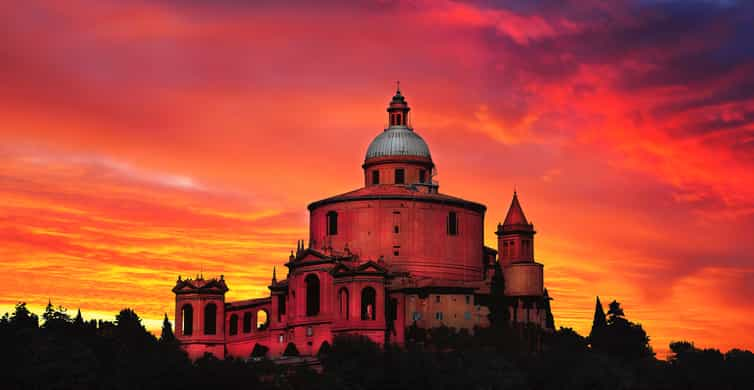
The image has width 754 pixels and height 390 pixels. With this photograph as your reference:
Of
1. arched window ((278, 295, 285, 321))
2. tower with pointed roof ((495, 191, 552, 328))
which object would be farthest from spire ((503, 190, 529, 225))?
arched window ((278, 295, 285, 321))

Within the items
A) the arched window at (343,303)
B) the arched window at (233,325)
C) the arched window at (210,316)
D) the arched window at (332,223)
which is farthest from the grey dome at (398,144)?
the arched window at (210,316)

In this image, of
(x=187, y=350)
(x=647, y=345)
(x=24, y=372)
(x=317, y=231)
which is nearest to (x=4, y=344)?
(x=24, y=372)

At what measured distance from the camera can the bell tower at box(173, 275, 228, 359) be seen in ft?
457

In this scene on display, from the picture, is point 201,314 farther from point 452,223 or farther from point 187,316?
point 452,223

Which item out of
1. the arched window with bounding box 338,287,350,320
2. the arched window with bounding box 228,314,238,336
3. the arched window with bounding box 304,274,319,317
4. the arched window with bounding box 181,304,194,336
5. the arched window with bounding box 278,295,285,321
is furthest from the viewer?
the arched window with bounding box 228,314,238,336

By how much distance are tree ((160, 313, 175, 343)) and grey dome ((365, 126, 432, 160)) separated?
24.6 meters

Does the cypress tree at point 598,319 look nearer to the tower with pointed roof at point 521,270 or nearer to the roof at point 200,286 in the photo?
the tower with pointed roof at point 521,270

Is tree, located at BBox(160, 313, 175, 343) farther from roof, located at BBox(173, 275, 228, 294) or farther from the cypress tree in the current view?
the cypress tree

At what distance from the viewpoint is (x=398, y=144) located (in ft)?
481

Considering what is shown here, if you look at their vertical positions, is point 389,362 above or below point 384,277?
below

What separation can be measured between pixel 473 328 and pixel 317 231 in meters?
18.4

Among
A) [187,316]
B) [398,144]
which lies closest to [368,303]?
[187,316]

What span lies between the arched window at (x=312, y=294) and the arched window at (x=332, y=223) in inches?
298

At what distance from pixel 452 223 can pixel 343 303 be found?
49.2 feet
